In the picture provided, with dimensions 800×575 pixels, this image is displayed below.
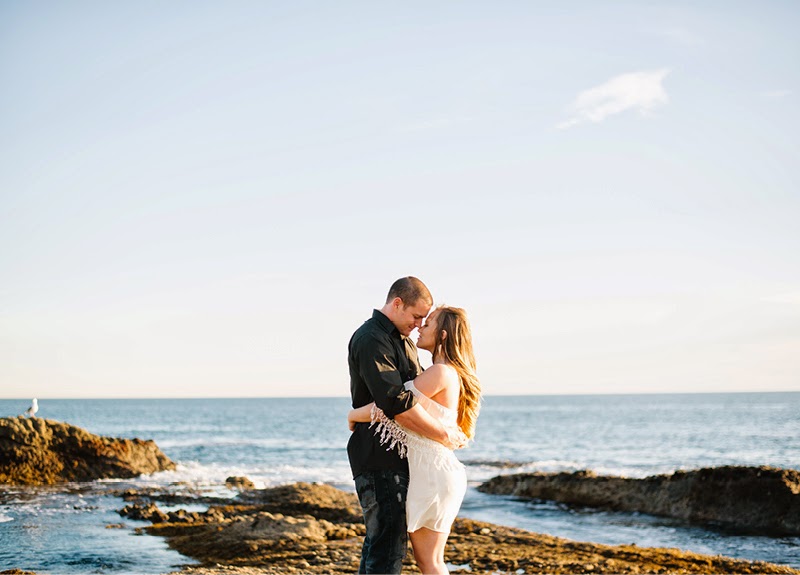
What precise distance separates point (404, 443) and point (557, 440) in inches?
1913

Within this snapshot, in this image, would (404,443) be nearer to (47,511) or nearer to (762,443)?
(47,511)

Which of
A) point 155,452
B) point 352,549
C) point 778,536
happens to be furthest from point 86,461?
point 778,536

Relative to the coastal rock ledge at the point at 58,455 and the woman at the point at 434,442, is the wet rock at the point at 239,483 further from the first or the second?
the woman at the point at 434,442

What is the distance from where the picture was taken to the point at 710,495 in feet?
59.5

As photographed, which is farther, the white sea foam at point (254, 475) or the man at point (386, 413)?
the white sea foam at point (254, 475)

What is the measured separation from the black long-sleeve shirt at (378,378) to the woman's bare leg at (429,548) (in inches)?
17.0

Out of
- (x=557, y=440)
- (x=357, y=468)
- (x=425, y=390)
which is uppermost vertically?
(x=425, y=390)

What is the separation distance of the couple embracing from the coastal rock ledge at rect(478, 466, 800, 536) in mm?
13617

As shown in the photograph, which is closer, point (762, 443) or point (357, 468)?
point (357, 468)

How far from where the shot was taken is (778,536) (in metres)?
15.8

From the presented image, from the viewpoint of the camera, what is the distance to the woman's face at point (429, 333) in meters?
5.26

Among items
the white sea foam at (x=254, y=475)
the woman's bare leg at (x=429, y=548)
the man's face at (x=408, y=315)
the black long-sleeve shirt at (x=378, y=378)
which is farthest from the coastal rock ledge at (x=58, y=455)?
the man's face at (x=408, y=315)

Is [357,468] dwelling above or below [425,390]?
below

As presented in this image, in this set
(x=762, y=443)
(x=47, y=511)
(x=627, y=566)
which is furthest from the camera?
(x=762, y=443)
